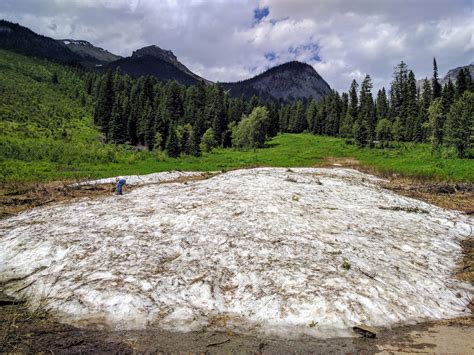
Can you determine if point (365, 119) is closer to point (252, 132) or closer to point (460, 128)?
point (252, 132)

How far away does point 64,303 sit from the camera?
9.23m

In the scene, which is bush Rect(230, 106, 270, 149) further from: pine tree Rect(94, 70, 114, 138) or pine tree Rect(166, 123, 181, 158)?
pine tree Rect(94, 70, 114, 138)

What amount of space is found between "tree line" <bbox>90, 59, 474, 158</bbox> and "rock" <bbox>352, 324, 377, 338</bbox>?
6720cm

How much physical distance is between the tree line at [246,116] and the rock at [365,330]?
67.2 meters

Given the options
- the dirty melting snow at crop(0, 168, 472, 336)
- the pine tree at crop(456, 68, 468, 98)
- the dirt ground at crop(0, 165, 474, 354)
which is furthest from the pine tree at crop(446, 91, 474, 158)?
the dirt ground at crop(0, 165, 474, 354)

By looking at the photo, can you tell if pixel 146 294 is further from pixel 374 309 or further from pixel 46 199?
pixel 46 199

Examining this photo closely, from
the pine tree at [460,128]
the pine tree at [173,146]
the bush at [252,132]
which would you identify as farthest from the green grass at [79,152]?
the bush at [252,132]

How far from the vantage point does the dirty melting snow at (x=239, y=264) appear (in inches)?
349

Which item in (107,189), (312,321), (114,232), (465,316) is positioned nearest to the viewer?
(312,321)

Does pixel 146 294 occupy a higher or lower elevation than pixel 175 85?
lower

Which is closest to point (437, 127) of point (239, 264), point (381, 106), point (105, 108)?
point (381, 106)

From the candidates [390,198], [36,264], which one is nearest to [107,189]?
[36,264]

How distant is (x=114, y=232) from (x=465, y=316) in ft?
42.9

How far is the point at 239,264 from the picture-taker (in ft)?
37.1
